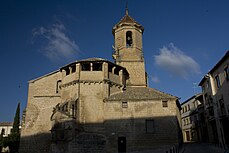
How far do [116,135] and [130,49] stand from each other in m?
13.5

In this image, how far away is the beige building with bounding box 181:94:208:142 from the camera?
33.8 metres

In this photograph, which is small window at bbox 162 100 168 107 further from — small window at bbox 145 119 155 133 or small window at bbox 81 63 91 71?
small window at bbox 81 63 91 71

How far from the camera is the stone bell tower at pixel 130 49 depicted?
29.3 m

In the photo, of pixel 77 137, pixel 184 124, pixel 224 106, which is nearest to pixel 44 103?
pixel 77 137

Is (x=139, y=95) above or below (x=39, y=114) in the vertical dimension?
above

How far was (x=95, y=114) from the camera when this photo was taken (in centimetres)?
2270

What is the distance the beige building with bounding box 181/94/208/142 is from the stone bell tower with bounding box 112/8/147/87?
40.1 ft

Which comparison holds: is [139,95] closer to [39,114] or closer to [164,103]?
[164,103]

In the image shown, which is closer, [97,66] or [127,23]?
[97,66]

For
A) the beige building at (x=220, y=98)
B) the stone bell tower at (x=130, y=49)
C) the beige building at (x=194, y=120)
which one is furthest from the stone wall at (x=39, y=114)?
the beige building at (x=194, y=120)

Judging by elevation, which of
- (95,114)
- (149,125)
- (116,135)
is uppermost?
(95,114)

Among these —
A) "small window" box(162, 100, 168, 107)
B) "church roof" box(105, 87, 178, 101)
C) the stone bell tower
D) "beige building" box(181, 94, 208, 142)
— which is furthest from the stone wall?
"beige building" box(181, 94, 208, 142)

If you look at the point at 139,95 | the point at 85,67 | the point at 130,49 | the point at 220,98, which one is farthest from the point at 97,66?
the point at 220,98

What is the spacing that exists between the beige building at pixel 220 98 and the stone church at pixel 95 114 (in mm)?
4453
